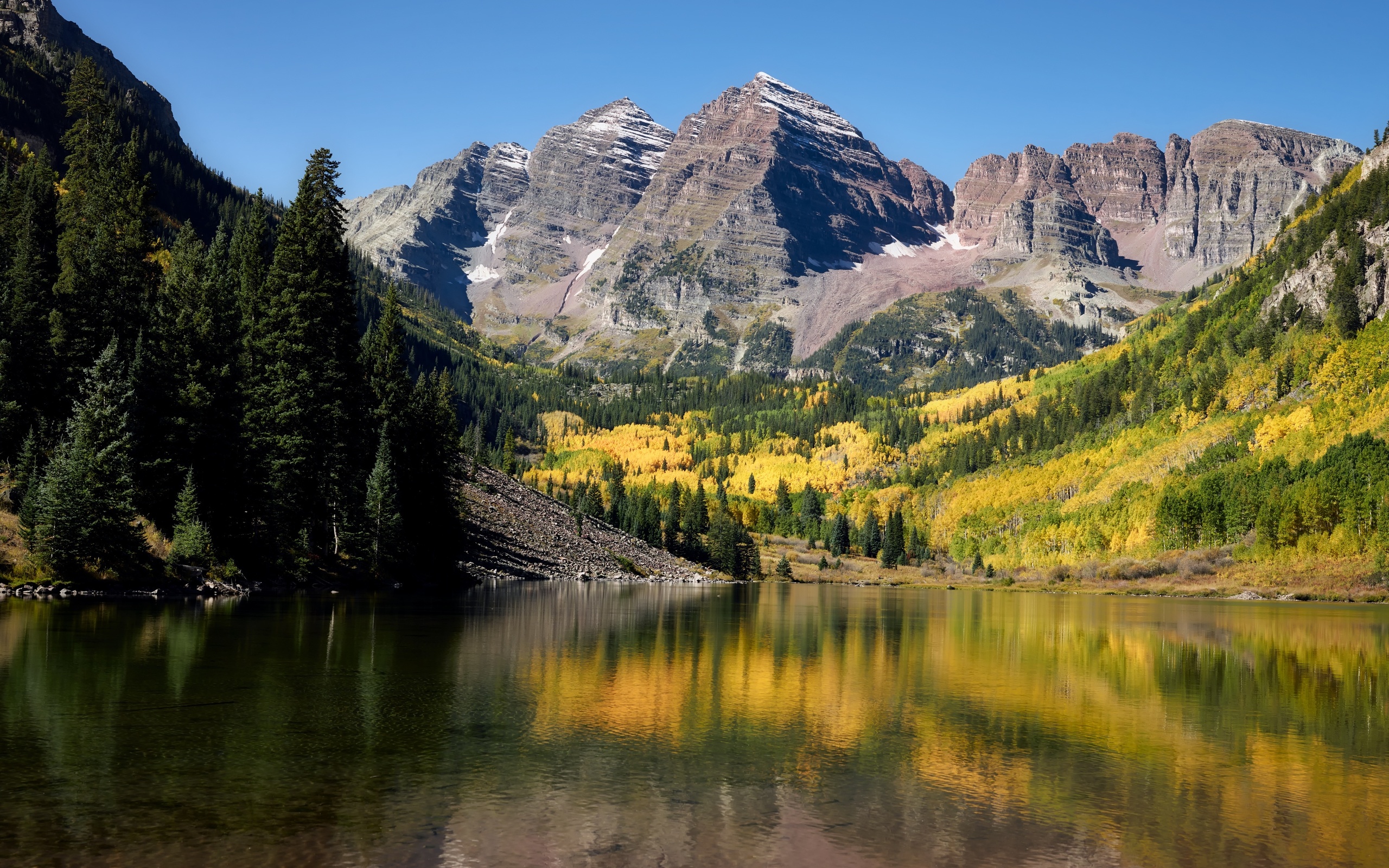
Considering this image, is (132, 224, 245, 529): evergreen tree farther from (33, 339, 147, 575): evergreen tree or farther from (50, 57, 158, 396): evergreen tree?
(33, 339, 147, 575): evergreen tree

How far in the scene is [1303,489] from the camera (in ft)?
481

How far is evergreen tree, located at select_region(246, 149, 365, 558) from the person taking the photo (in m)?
78.9

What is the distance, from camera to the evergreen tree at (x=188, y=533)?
66312 mm

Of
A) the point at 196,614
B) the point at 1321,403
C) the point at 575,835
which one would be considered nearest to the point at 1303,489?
the point at 1321,403

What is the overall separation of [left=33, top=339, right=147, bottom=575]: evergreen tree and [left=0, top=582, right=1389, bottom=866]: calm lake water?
778cm

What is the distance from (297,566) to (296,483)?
685cm

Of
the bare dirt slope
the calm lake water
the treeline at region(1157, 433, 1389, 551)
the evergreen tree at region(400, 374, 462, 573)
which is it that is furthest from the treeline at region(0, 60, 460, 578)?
the treeline at region(1157, 433, 1389, 551)

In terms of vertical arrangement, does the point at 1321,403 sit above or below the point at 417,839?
above

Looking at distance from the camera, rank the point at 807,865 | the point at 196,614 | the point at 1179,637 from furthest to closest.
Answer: the point at 1179,637, the point at 196,614, the point at 807,865

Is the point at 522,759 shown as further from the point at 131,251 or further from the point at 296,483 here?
the point at 131,251

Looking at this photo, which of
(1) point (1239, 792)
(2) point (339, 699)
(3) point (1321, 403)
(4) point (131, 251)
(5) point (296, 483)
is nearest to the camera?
(1) point (1239, 792)

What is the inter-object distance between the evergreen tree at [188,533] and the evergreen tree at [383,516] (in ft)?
A: 68.9

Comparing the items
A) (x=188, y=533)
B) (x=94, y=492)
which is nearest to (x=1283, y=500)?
Result: (x=188, y=533)

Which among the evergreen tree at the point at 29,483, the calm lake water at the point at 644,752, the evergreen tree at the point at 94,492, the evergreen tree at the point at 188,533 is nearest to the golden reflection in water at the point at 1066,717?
the calm lake water at the point at 644,752
